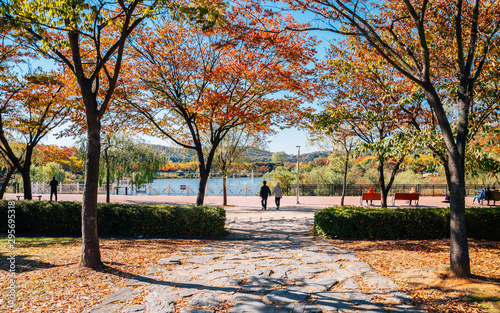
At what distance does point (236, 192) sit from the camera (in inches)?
1244

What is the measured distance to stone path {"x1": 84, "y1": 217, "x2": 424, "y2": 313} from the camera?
4.19m

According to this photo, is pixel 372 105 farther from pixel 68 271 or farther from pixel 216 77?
pixel 68 271

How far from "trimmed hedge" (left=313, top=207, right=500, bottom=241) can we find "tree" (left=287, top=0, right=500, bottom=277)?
97.0 inches

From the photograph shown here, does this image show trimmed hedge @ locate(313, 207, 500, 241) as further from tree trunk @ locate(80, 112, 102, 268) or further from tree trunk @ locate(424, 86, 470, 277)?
tree trunk @ locate(80, 112, 102, 268)

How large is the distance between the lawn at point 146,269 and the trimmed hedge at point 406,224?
0.42 m

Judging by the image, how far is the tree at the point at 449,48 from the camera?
5160 mm

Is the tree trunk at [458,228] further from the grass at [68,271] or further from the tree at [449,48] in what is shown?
the grass at [68,271]

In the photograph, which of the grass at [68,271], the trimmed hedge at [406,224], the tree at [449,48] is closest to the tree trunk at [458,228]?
the tree at [449,48]

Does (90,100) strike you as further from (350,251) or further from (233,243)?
(350,251)

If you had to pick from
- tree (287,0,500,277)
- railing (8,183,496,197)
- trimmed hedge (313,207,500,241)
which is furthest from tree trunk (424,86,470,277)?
railing (8,183,496,197)

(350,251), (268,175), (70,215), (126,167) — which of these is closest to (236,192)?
(268,175)

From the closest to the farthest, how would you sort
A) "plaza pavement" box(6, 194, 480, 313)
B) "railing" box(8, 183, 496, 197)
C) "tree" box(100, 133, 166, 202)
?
1. "plaza pavement" box(6, 194, 480, 313)
2. "tree" box(100, 133, 166, 202)
3. "railing" box(8, 183, 496, 197)

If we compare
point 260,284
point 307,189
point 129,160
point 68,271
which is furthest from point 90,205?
point 307,189

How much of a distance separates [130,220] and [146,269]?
12.8ft
